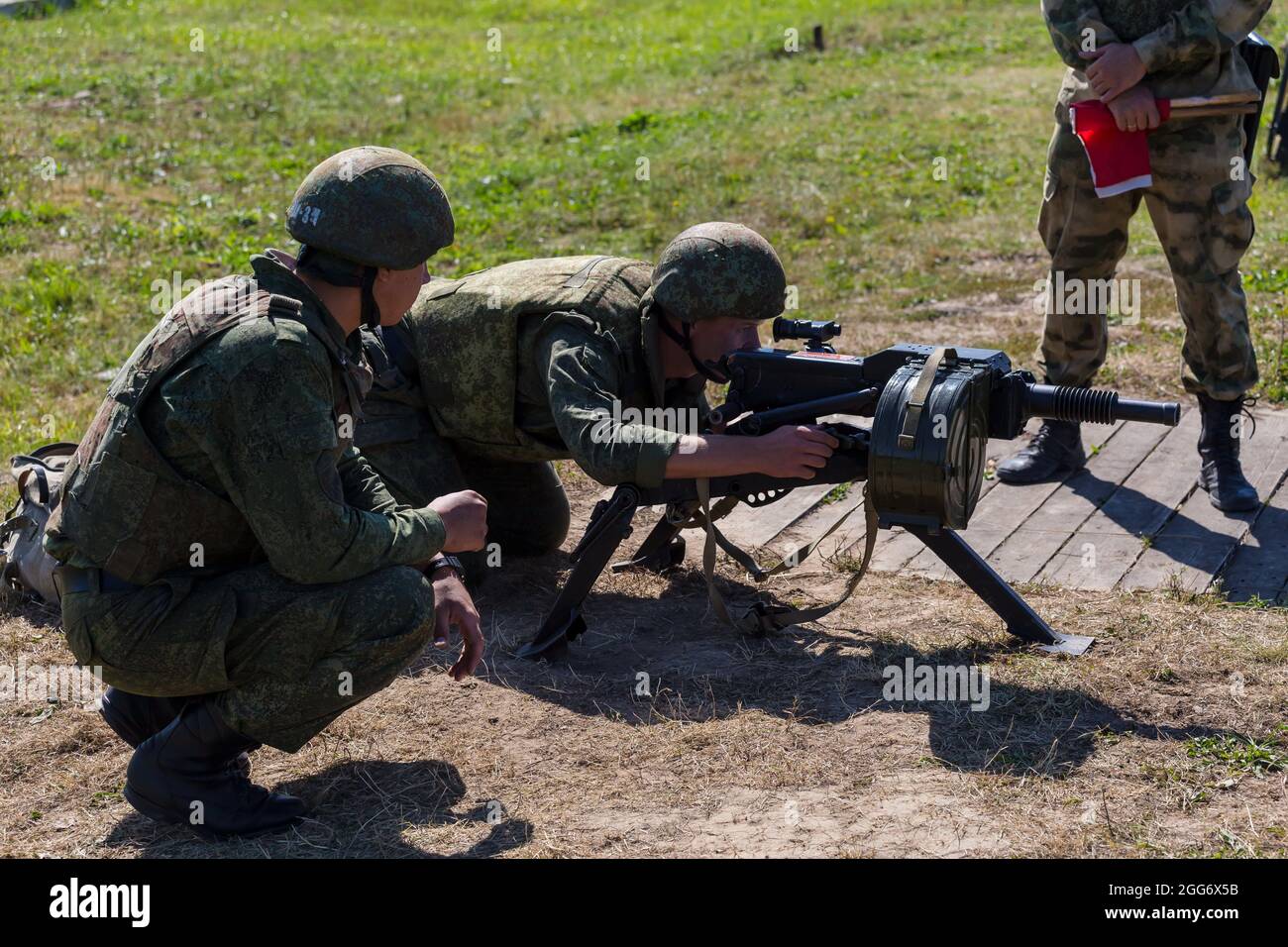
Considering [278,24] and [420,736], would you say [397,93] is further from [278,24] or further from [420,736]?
[420,736]

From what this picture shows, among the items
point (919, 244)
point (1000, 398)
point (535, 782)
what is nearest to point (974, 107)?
point (919, 244)

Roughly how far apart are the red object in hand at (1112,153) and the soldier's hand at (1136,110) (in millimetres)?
49

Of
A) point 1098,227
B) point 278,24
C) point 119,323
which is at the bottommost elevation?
point 119,323

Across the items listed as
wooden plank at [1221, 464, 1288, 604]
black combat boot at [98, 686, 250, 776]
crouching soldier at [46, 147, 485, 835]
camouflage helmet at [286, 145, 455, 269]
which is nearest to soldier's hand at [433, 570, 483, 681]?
crouching soldier at [46, 147, 485, 835]

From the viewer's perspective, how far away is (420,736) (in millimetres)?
4750

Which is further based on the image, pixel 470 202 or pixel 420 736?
pixel 470 202

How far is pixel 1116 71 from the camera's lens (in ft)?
19.8

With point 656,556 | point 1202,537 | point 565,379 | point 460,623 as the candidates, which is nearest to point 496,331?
point 565,379

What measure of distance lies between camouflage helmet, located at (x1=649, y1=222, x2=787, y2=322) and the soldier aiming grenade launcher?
14cm

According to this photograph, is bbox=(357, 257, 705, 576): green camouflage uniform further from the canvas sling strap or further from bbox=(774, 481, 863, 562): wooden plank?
bbox=(774, 481, 863, 562): wooden plank

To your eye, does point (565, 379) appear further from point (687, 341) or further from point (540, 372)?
point (687, 341)

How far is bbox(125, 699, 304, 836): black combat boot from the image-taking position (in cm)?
A: 404

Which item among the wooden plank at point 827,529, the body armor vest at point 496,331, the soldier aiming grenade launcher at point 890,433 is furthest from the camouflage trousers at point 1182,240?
the body armor vest at point 496,331

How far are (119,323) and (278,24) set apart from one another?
38.2ft
